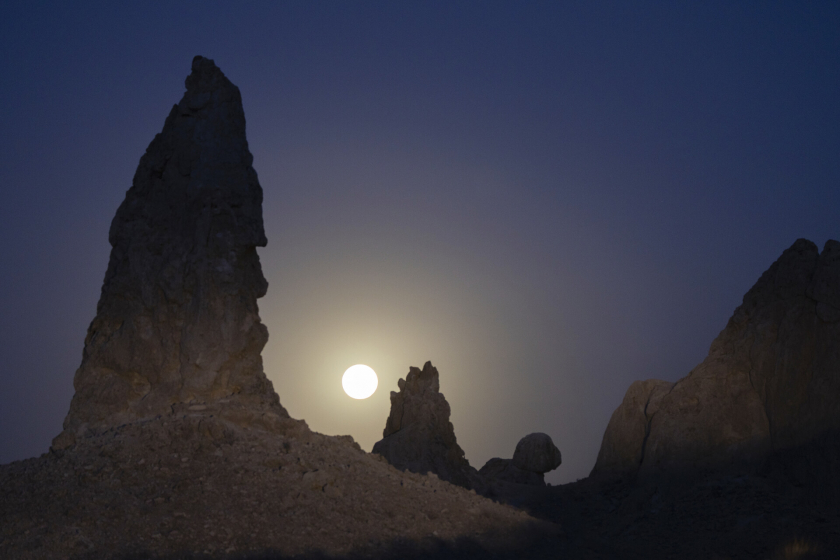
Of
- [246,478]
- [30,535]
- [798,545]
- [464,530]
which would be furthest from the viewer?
[798,545]

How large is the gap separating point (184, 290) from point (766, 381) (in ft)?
62.0

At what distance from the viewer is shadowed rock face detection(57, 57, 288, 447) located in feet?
56.0

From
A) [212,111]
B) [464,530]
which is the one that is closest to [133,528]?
[464,530]

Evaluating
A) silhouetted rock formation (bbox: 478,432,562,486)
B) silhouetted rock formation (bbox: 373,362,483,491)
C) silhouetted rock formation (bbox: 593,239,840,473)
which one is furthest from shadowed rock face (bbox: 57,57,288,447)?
silhouetted rock formation (bbox: 478,432,562,486)

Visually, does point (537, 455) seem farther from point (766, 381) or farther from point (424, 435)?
point (766, 381)

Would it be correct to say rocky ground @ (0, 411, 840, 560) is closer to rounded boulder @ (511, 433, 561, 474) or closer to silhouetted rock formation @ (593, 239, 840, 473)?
silhouetted rock formation @ (593, 239, 840, 473)

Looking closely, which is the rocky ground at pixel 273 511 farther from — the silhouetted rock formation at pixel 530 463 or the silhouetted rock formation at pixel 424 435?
the silhouetted rock formation at pixel 530 463

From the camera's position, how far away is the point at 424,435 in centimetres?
3095

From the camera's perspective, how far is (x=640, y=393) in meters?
28.3

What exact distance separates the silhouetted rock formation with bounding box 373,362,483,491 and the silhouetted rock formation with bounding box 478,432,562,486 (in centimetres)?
496

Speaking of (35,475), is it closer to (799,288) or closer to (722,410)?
(722,410)

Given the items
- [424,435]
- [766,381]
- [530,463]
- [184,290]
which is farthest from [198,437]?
[530,463]

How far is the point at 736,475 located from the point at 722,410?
2380 mm

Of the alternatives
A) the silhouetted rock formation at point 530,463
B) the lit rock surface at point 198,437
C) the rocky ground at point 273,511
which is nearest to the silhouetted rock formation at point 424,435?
the silhouetted rock formation at point 530,463
